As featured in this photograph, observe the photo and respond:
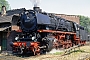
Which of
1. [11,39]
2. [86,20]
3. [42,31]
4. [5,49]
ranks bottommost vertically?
[86,20]

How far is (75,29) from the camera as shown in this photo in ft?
68.5

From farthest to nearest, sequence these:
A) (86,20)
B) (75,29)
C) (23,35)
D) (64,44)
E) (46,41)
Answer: (86,20), (75,29), (64,44), (23,35), (46,41)

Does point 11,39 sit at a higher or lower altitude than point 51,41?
lower

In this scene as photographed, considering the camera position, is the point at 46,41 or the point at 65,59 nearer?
the point at 65,59

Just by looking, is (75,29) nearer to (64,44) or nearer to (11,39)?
(64,44)

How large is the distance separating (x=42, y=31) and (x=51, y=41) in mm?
1208

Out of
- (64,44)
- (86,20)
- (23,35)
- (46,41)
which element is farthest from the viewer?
(86,20)

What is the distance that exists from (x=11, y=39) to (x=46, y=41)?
632cm

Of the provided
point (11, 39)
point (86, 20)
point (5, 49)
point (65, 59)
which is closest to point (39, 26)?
point (65, 59)

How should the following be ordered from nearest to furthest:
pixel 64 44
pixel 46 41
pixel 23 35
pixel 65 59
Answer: pixel 65 59 < pixel 46 41 < pixel 23 35 < pixel 64 44

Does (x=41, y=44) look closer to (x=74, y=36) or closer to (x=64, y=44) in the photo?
(x=64, y=44)

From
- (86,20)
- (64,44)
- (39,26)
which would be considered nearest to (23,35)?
(39,26)

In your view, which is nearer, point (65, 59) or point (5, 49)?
point (65, 59)

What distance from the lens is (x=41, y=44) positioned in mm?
13789
